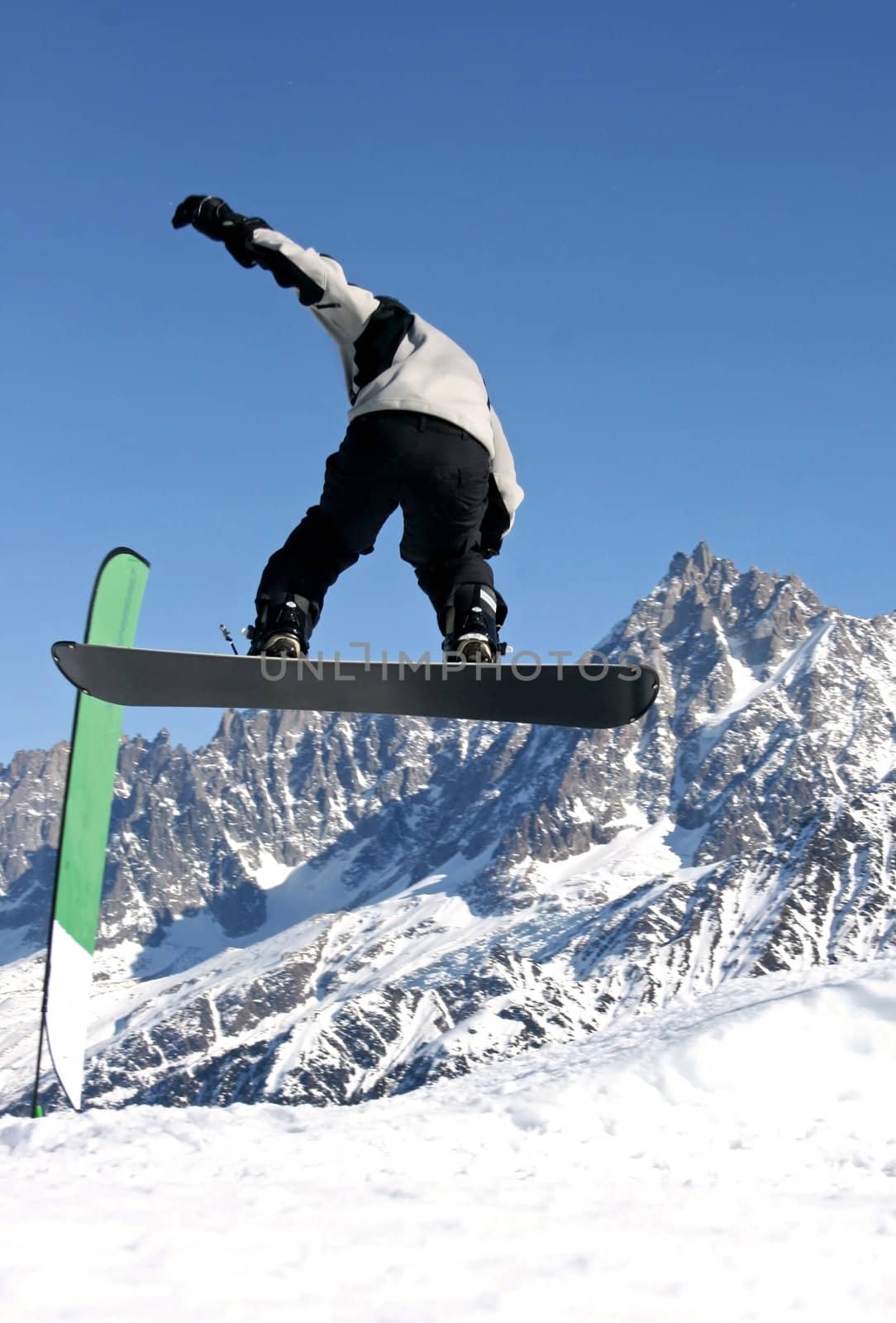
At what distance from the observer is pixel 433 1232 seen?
5250mm

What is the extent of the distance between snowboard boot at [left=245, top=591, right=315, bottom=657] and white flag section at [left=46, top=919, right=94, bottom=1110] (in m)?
6.50

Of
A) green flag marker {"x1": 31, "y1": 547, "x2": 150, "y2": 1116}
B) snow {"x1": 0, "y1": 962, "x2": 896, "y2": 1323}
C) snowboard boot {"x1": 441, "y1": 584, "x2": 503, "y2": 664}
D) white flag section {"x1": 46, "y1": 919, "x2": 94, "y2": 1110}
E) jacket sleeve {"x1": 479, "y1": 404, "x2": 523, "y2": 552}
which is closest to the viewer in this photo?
snow {"x1": 0, "y1": 962, "x2": 896, "y2": 1323}

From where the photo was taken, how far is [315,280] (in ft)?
18.5

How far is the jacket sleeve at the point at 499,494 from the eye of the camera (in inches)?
241

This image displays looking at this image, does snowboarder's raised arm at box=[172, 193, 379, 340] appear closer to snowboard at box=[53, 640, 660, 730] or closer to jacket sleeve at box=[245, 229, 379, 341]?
jacket sleeve at box=[245, 229, 379, 341]

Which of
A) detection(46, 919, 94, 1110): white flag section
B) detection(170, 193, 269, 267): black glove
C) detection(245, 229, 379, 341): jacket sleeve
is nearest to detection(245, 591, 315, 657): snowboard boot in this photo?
detection(245, 229, 379, 341): jacket sleeve

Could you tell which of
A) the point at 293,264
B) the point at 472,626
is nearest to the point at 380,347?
the point at 293,264

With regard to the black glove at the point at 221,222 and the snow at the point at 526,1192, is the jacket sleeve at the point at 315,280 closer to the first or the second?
the black glove at the point at 221,222

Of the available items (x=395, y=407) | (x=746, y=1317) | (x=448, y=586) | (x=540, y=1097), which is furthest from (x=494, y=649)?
(x=540, y=1097)

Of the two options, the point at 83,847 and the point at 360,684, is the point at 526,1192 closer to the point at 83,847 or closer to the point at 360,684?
the point at 360,684

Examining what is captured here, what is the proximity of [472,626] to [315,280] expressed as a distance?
5.77ft

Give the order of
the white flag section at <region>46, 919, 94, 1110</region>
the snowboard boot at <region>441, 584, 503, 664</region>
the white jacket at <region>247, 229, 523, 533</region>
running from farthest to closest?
the white flag section at <region>46, 919, 94, 1110</region> → the snowboard boot at <region>441, 584, 503, 664</region> → the white jacket at <region>247, 229, 523, 533</region>

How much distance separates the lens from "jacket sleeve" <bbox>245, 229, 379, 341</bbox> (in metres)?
5.63

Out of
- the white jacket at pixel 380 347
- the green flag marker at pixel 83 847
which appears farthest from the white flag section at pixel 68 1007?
Result: the white jacket at pixel 380 347
